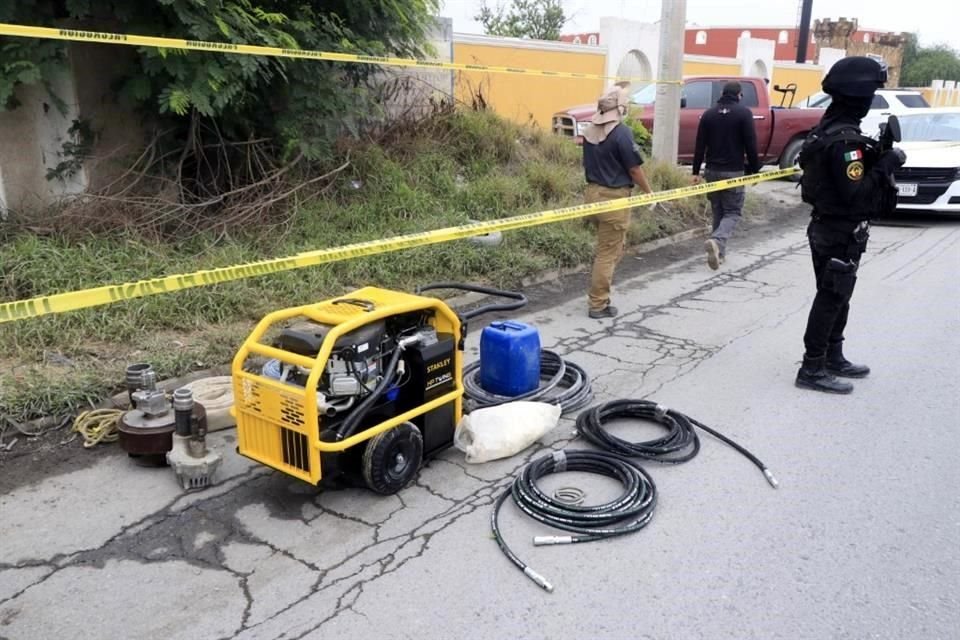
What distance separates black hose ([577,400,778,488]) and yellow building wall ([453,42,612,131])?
9.15 m

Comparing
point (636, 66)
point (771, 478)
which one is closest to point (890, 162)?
point (771, 478)

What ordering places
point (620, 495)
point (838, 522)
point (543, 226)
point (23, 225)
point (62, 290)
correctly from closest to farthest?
point (838, 522)
point (620, 495)
point (62, 290)
point (23, 225)
point (543, 226)

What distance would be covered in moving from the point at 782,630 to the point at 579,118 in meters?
11.3

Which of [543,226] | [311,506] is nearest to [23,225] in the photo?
[311,506]

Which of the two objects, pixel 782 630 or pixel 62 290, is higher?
pixel 62 290

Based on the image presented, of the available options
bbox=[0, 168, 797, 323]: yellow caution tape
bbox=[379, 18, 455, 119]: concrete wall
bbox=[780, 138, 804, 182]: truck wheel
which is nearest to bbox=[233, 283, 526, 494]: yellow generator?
bbox=[0, 168, 797, 323]: yellow caution tape

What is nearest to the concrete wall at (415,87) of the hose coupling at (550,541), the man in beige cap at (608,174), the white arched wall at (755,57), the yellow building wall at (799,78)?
the man in beige cap at (608,174)

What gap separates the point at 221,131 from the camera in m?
7.59

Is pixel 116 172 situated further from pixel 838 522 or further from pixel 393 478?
pixel 838 522

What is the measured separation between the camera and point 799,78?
29.4 metres

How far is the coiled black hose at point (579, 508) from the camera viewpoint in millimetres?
3316

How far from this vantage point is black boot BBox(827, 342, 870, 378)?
207 inches

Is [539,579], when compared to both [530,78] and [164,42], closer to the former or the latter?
[164,42]

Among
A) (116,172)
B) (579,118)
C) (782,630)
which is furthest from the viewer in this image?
(579,118)
